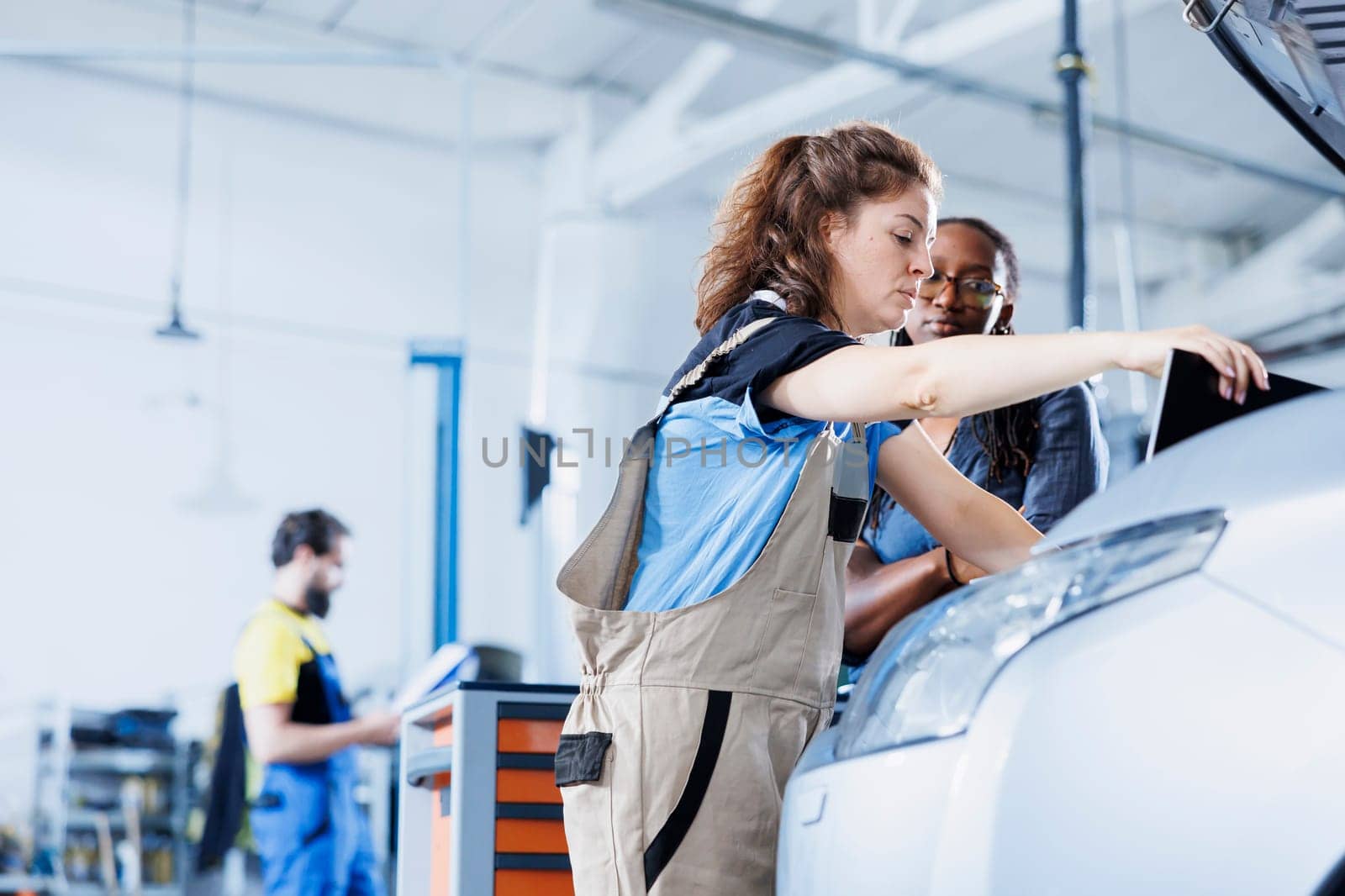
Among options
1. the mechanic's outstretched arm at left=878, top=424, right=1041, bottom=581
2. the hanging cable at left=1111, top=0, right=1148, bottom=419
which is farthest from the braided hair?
the hanging cable at left=1111, top=0, right=1148, bottom=419

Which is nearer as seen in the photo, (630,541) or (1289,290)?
(630,541)

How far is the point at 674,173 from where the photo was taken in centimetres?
891

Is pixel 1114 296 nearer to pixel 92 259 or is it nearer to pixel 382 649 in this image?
pixel 382 649

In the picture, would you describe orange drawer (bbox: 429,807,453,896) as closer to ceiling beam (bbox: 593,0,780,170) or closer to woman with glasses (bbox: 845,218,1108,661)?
woman with glasses (bbox: 845,218,1108,661)

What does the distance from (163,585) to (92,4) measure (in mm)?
3554

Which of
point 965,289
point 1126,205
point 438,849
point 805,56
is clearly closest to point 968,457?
point 965,289

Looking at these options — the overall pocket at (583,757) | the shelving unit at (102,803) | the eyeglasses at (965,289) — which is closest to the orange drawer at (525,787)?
the overall pocket at (583,757)

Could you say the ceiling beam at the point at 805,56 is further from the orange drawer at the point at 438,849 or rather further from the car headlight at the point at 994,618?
the car headlight at the point at 994,618

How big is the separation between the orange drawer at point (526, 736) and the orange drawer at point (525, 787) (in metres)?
0.03

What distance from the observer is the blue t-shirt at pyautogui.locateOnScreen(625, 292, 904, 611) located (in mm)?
1356

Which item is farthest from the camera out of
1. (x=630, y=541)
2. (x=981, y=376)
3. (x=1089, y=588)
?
(x=630, y=541)

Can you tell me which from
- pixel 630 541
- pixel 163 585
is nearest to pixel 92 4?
pixel 163 585

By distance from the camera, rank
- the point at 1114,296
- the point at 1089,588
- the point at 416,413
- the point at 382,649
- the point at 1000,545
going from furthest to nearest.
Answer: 1. the point at 1114,296
2. the point at 382,649
3. the point at 416,413
4. the point at 1000,545
5. the point at 1089,588

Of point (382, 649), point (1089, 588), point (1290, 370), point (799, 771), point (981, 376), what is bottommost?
point (382, 649)
